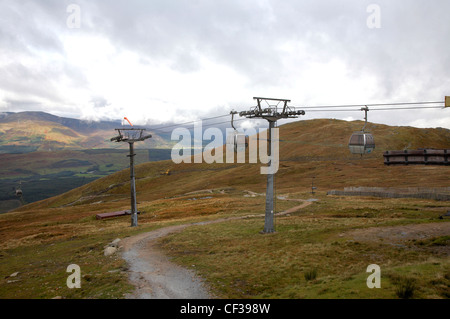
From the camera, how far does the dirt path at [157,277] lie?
636 inches

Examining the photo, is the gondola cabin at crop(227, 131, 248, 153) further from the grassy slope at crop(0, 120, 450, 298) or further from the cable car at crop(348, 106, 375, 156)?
the cable car at crop(348, 106, 375, 156)

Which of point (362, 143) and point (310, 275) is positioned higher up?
point (362, 143)

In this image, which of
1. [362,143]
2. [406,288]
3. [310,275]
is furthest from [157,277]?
[362,143]

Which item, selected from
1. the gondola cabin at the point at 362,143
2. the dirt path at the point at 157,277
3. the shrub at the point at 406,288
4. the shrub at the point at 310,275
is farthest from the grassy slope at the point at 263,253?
the gondola cabin at the point at 362,143

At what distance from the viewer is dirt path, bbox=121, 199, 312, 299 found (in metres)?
16.2

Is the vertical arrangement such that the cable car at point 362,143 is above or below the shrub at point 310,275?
above

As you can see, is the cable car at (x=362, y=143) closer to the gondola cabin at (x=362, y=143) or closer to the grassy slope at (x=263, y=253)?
the gondola cabin at (x=362, y=143)

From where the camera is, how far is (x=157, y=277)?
62.0 feet

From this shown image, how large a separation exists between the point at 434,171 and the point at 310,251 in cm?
6392

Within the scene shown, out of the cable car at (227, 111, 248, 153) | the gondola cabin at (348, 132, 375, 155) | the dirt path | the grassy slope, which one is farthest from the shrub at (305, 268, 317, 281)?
the cable car at (227, 111, 248, 153)

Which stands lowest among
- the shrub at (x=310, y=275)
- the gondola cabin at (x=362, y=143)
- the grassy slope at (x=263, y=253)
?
the grassy slope at (x=263, y=253)

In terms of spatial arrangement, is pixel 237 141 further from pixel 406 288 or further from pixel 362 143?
pixel 406 288
